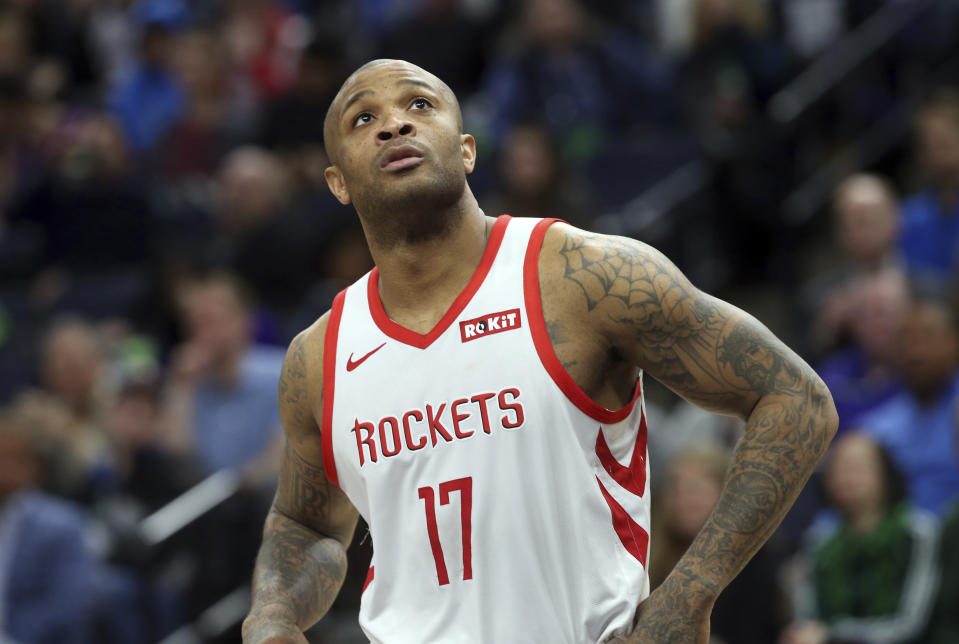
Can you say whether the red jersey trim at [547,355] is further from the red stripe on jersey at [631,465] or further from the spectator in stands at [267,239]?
the spectator in stands at [267,239]

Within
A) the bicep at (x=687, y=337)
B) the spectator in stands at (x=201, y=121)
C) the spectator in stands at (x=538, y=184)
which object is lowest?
the bicep at (x=687, y=337)

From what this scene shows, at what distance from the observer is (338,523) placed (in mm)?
4238

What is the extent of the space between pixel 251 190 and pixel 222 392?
2290 millimetres

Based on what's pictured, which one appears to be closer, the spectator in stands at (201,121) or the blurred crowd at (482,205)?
the blurred crowd at (482,205)

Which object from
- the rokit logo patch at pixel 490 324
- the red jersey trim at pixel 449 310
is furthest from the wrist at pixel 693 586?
the red jersey trim at pixel 449 310

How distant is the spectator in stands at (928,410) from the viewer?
7.45 m

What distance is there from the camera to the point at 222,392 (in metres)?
8.75

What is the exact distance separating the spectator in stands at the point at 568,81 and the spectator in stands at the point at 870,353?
2.89m

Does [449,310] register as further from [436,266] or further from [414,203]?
[414,203]

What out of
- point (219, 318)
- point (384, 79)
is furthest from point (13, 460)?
point (384, 79)

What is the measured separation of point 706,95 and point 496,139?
1522 mm

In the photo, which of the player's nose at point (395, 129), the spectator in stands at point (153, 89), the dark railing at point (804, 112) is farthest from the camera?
the spectator in stands at point (153, 89)

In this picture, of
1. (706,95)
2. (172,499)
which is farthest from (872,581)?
(706,95)

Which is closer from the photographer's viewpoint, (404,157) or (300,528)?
(404,157)
